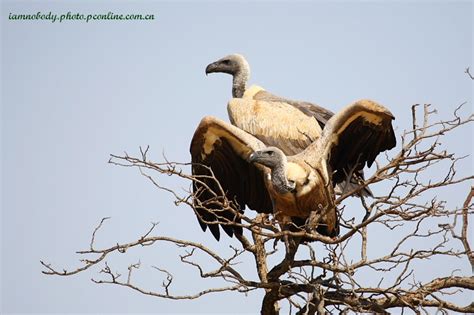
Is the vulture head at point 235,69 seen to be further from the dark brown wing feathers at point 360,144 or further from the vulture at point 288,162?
the dark brown wing feathers at point 360,144

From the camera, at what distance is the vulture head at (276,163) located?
6270 millimetres

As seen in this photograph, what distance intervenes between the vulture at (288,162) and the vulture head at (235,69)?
3.73ft

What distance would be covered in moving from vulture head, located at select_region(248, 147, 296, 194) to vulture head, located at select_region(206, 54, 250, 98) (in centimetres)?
222

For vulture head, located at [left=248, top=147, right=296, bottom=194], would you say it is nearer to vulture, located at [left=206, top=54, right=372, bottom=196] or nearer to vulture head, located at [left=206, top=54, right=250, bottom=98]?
vulture, located at [left=206, top=54, right=372, bottom=196]

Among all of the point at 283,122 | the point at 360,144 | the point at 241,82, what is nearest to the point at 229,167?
the point at 283,122

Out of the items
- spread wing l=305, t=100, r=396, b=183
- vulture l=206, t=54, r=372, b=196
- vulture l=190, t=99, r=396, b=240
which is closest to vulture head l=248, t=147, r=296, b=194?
vulture l=190, t=99, r=396, b=240

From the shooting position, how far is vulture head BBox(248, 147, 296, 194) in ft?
20.6

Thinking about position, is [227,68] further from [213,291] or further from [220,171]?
[213,291]

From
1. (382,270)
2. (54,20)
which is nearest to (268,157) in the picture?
(382,270)

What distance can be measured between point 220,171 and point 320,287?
5.40 feet

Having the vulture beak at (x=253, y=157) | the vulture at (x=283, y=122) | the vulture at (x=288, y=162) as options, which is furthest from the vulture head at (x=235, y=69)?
the vulture beak at (x=253, y=157)

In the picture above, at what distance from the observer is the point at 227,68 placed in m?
8.55

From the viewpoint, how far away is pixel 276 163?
627cm

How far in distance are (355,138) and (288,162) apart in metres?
0.69
